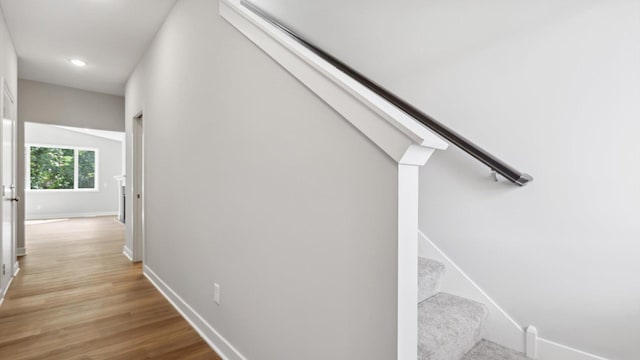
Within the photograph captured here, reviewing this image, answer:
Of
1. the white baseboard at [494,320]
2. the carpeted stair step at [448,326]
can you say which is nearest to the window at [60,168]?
the white baseboard at [494,320]

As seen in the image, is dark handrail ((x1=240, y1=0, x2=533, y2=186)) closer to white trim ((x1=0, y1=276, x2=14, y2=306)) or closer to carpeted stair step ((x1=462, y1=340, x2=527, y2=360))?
carpeted stair step ((x1=462, y1=340, x2=527, y2=360))

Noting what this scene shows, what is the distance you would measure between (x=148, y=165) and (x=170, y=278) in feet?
4.39

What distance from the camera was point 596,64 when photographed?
1372 mm

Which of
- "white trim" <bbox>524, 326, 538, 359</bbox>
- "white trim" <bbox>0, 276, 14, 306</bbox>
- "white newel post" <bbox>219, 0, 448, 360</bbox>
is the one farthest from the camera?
"white trim" <bbox>0, 276, 14, 306</bbox>

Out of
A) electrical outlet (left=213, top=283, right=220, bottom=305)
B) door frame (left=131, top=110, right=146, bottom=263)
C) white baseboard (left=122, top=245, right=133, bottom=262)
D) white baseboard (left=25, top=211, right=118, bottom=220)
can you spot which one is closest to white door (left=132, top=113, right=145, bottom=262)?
door frame (left=131, top=110, right=146, bottom=263)

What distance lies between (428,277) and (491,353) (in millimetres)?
443

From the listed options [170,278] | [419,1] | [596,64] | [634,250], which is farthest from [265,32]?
[170,278]

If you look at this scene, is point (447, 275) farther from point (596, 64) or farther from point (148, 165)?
point (148, 165)

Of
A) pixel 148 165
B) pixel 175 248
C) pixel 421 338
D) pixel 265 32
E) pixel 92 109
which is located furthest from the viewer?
pixel 92 109

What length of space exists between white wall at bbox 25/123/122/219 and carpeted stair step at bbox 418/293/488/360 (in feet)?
34.0

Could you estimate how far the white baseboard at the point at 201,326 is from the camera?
181cm

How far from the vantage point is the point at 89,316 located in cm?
244

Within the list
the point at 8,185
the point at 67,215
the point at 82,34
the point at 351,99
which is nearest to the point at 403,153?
the point at 351,99

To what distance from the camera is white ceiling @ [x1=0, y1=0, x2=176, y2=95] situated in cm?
277
